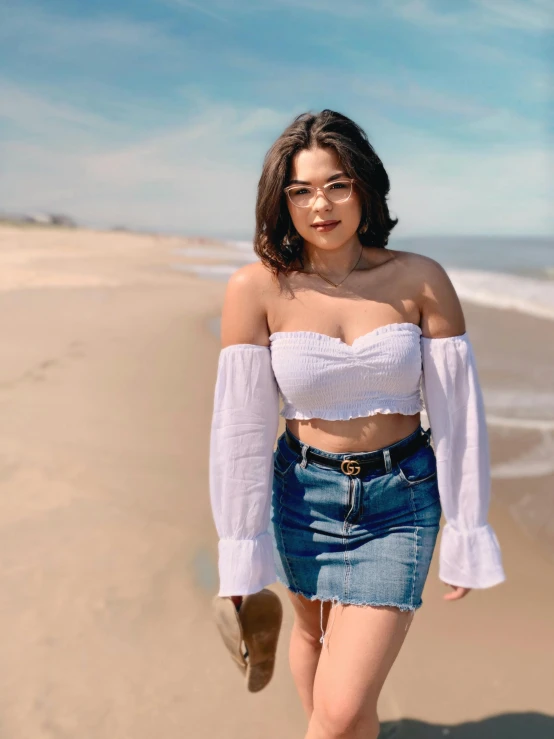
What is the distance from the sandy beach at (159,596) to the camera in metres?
3.06

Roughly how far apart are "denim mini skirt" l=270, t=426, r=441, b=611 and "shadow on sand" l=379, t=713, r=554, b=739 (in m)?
1.03

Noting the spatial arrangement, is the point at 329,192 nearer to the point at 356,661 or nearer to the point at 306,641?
the point at 356,661

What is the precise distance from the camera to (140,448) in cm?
575

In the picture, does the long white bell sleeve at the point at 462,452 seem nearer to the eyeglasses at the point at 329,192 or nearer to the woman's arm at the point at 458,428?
the woman's arm at the point at 458,428

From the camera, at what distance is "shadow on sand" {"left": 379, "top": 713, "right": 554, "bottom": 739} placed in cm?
296

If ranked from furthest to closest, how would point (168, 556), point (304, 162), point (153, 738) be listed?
point (168, 556) → point (153, 738) → point (304, 162)

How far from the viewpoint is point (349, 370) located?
2307 millimetres

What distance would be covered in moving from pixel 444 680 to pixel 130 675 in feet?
4.53

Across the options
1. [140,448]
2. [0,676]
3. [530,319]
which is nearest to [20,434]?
[140,448]

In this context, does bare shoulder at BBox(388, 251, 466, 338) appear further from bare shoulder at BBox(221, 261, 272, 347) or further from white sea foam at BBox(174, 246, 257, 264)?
white sea foam at BBox(174, 246, 257, 264)

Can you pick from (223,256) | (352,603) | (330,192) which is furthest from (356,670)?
(223,256)

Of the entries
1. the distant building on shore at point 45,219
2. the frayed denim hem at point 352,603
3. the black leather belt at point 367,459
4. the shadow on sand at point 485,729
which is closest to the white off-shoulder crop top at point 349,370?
the black leather belt at point 367,459

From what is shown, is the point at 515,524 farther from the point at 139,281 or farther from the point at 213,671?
the point at 139,281

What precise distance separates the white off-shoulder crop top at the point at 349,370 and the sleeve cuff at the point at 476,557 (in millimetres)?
441
